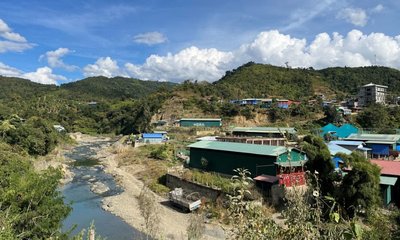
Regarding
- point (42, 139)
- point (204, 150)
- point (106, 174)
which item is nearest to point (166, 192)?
A: point (204, 150)

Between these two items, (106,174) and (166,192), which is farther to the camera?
(106,174)

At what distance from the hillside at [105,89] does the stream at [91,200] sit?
75.5 metres

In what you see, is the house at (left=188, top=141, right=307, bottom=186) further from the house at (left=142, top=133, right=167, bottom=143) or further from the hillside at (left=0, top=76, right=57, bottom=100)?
the hillside at (left=0, top=76, right=57, bottom=100)

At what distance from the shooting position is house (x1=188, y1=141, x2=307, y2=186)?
22797 millimetres

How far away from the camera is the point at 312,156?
18.1m

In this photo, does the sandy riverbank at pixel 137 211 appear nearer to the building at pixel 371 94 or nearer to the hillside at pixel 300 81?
the hillside at pixel 300 81

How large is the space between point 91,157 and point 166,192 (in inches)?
953

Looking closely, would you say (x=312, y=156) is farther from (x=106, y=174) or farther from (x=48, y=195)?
(x=106, y=174)

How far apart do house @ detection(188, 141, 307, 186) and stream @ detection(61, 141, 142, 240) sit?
806cm

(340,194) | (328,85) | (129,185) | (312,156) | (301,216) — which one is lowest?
(129,185)

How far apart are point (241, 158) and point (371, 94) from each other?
198 feet

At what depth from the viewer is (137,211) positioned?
80.0 feet

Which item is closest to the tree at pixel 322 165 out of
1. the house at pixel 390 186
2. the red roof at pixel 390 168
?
the house at pixel 390 186

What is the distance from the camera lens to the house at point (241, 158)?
898 inches
